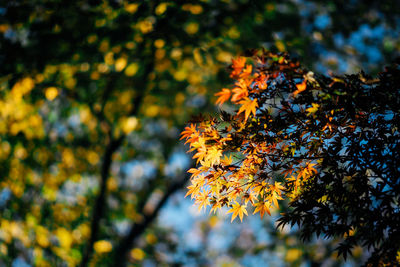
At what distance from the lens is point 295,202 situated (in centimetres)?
167

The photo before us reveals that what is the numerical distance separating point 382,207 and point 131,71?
344 centimetres

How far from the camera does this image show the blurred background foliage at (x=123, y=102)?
3023 mm

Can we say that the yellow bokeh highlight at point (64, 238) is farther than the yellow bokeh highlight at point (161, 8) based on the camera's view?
Yes

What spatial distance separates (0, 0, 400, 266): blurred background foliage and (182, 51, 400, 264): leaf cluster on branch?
2.50ft

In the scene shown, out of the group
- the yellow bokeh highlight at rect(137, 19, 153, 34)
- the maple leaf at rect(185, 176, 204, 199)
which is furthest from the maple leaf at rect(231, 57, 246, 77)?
the yellow bokeh highlight at rect(137, 19, 153, 34)

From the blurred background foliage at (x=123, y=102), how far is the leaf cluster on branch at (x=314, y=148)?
761 mm

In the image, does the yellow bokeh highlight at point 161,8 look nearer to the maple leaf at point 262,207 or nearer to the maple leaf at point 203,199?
the maple leaf at point 203,199

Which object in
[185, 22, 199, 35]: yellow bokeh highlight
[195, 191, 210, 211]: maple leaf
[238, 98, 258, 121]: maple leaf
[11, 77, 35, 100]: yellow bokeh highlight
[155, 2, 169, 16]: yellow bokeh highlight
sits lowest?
[195, 191, 210, 211]: maple leaf

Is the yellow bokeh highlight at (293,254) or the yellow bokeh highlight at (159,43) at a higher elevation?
the yellow bokeh highlight at (159,43)

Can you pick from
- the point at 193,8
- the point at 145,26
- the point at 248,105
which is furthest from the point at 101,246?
the point at 248,105

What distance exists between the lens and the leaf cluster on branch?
1.43 meters

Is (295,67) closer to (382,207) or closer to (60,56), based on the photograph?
(382,207)

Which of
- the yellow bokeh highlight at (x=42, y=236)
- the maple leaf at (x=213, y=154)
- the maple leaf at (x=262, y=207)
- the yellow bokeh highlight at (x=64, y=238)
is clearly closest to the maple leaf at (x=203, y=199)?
the maple leaf at (x=213, y=154)

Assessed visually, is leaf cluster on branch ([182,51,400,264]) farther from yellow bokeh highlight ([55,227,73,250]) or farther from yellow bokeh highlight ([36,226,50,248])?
yellow bokeh highlight ([36,226,50,248])
